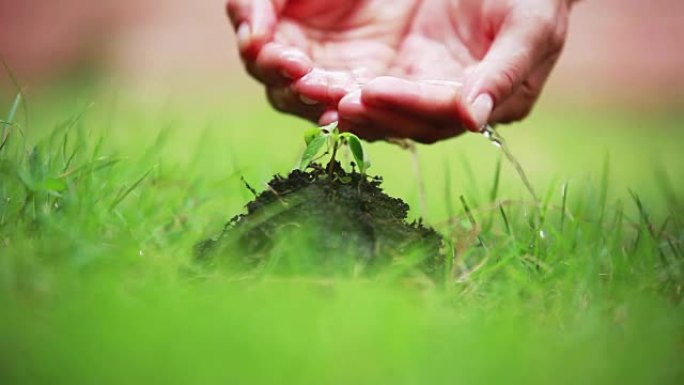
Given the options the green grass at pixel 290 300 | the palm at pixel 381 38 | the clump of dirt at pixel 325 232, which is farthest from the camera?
the palm at pixel 381 38

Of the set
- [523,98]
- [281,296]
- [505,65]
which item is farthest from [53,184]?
[523,98]

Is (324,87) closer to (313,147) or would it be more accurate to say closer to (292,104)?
(292,104)

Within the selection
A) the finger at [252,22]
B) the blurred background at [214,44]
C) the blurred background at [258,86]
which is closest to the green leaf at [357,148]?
the finger at [252,22]

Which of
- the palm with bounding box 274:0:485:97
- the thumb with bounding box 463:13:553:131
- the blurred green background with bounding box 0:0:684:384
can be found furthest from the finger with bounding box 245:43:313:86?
the thumb with bounding box 463:13:553:131

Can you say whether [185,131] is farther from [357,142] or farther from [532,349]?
[532,349]

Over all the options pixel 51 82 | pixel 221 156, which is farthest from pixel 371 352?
pixel 51 82

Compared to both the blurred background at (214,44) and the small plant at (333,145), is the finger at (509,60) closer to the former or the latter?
the small plant at (333,145)
